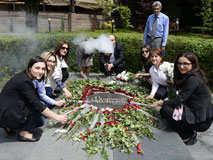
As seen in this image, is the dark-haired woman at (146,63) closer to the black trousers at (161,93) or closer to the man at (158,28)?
the black trousers at (161,93)

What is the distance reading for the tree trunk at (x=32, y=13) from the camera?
45.2ft

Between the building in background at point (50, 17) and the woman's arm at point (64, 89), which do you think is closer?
the woman's arm at point (64, 89)

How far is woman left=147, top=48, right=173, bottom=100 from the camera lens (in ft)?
14.8

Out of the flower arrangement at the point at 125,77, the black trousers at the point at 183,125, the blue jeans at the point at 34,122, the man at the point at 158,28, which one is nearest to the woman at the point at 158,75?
the black trousers at the point at 183,125

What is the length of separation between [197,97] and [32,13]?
13457 millimetres

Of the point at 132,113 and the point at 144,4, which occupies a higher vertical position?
the point at 144,4

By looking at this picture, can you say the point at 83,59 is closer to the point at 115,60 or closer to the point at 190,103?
the point at 115,60

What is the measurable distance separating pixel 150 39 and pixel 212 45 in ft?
6.42

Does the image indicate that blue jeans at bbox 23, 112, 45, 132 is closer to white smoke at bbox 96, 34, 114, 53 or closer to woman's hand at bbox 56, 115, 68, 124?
woman's hand at bbox 56, 115, 68, 124

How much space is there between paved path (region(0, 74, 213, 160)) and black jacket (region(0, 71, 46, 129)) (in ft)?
1.16

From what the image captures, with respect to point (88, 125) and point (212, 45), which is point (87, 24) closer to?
point (212, 45)

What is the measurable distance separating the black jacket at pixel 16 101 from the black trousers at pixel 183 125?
1.90 metres

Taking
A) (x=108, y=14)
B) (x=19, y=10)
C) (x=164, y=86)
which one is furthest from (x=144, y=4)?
(x=164, y=86)

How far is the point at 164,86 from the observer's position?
4.91 meters
